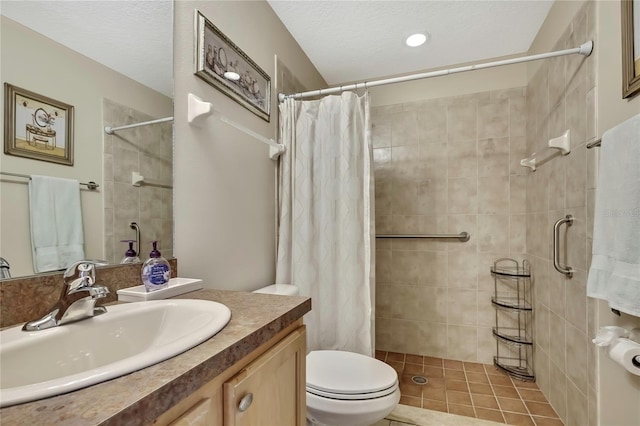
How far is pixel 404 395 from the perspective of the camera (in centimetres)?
189

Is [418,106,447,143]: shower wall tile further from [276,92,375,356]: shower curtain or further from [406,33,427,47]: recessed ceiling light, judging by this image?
[276,92,375,356]: shower curtain

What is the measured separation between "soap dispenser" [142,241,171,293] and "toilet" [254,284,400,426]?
0.75m

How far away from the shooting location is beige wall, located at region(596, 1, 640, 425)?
3.78 ft

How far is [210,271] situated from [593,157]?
1.74 metres

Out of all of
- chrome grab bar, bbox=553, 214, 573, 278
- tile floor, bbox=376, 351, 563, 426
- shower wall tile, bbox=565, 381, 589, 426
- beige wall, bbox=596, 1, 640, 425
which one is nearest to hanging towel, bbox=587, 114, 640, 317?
beige wall, bbox=596, 1, 640, 425

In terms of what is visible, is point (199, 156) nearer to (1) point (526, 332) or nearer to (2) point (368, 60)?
(2) point (368, 60)

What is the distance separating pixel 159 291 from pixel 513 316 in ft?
7.89

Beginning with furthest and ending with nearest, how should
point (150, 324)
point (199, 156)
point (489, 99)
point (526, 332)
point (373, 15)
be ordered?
point (489, 99) → point (526, 332) → point (373, 15) → point (199, 156) → point (150, 324)

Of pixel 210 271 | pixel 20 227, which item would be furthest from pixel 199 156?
pixel 20 227

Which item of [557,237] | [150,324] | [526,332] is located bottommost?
[526,332]

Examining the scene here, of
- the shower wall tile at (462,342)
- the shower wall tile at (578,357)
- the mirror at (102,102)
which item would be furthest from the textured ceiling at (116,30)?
the shower wall tile at (462,342)

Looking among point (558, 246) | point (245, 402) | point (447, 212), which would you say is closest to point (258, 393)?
point (245, 402)

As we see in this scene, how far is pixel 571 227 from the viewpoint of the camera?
153 centimetres

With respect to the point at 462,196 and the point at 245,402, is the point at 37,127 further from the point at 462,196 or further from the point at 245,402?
the point at 462,196
